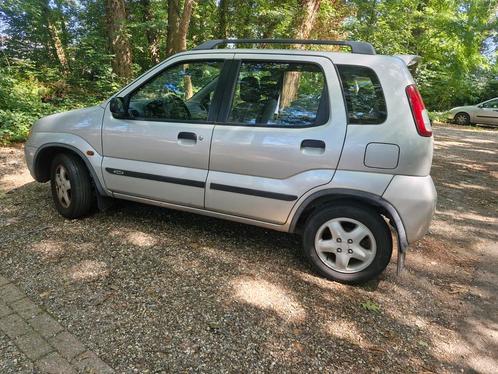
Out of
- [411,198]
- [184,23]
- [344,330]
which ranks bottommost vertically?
[344,330]

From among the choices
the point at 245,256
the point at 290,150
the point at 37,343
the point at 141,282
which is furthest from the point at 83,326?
the point at 290,150

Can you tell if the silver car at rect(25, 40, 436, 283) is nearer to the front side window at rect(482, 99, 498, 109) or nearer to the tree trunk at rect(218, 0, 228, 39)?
the tree trunk at rect(218, 0, 228, 39)

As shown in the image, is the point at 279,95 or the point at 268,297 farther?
the point at 279,95

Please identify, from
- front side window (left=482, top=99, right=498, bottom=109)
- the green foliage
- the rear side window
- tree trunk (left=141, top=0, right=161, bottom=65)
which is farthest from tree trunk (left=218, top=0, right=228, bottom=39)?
the rear side window

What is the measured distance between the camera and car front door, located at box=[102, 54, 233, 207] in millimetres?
3439

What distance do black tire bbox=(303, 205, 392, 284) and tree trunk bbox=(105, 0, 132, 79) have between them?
8302 millimetres

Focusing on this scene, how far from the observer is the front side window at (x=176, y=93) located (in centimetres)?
351

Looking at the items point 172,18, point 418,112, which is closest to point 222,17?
point 172,18

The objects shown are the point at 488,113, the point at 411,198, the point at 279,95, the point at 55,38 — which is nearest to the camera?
the point at 411,198

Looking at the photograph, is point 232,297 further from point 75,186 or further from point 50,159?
point 50,159

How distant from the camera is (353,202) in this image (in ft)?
10.1

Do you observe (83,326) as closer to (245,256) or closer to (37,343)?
(37,343)

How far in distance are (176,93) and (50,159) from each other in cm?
175

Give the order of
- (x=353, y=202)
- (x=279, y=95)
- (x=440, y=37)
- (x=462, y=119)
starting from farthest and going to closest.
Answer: (x=440, y=37), (x=462, y=119), (x=279, y=95), (x=353, y=202)
